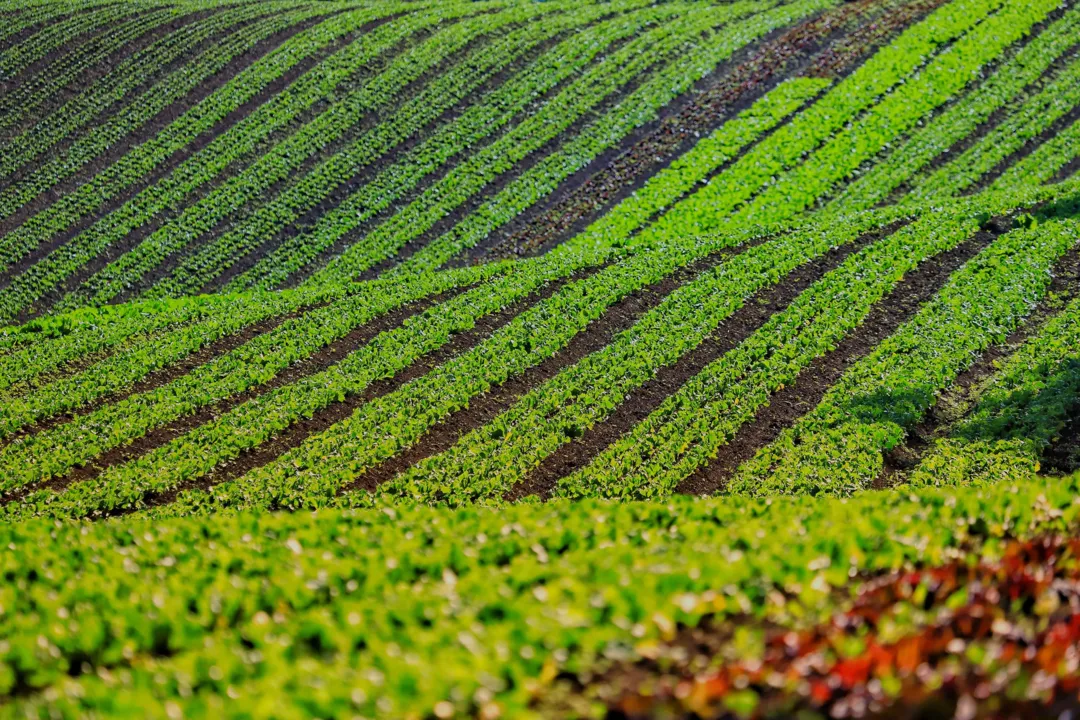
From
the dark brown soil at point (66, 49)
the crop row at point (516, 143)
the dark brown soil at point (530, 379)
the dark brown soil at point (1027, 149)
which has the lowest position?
the dark brown soil at point (1027, 149)

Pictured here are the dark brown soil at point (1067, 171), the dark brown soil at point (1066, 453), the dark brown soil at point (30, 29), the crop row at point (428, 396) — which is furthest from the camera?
the dark brown soil at point (30, 29)

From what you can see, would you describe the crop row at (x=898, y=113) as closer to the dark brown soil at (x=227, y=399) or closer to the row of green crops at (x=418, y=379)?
the row of green crops at (x=418, y=379)

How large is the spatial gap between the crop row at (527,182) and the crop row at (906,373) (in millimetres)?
15559

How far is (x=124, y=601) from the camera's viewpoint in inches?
359

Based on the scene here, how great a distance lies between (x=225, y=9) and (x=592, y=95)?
20.3 m

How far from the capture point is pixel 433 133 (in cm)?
3922

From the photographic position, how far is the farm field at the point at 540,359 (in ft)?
24.4

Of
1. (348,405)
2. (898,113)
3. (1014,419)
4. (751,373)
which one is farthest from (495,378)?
(898,113)

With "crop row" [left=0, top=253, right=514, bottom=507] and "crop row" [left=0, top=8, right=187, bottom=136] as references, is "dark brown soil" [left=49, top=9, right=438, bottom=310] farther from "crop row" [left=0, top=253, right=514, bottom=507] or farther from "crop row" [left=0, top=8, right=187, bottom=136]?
"crop row" [left=0, top=8, right=187, bottom=136]

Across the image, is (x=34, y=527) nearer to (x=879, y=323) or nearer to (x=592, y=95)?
(x=879, y=323)

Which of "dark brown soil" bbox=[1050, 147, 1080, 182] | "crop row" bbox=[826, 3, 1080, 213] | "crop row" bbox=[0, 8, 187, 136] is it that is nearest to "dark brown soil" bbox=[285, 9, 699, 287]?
"crop row" bbox=[826, 3, 1080, 213]

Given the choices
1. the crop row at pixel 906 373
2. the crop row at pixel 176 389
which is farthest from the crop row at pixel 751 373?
the crop row at pixel 176 389

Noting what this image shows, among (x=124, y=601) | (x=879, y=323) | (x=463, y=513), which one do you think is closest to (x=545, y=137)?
(x=879, y=323)

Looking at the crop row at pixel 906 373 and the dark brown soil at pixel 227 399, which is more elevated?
the dark brown soil at pixel 227 399
